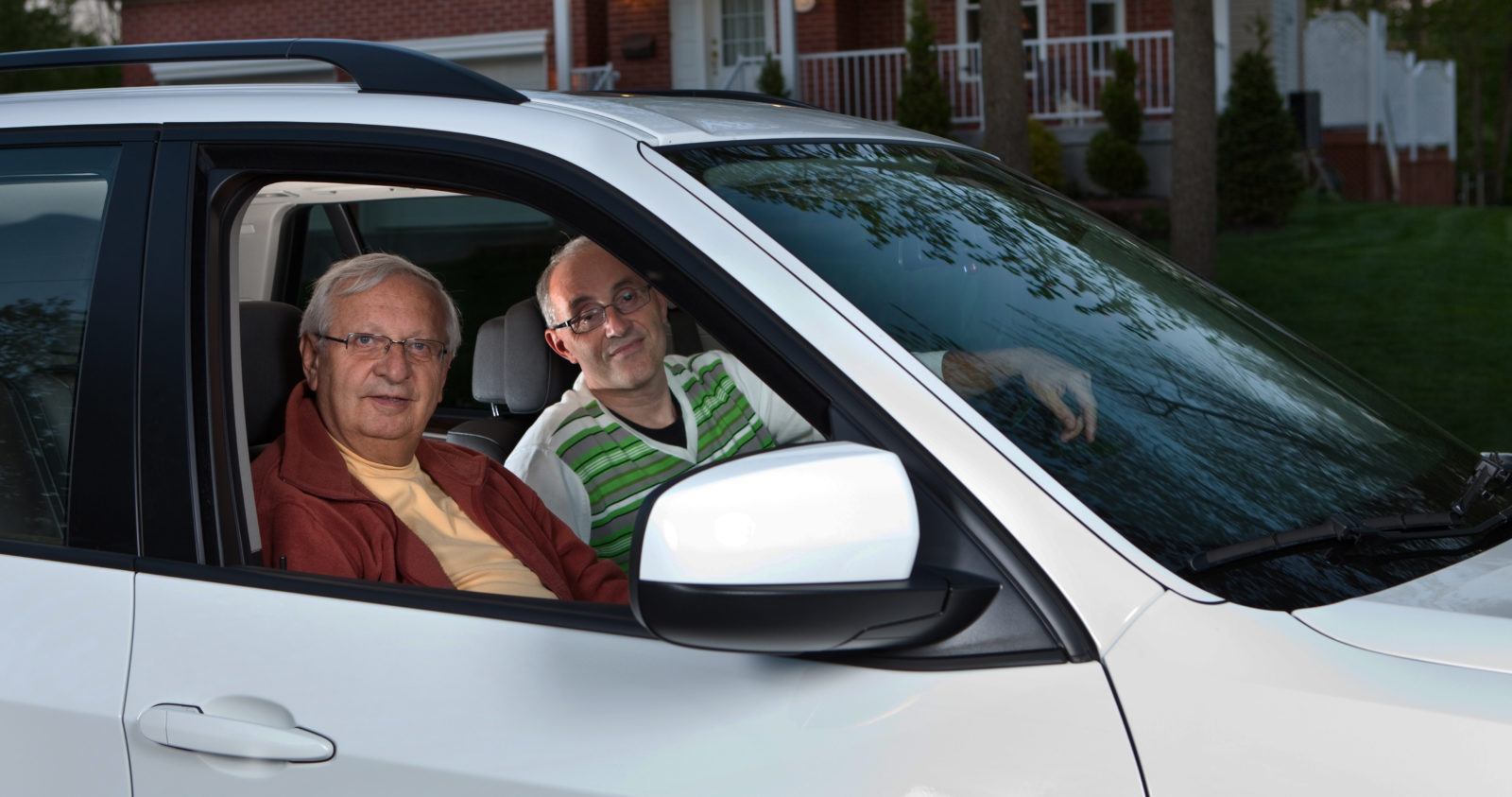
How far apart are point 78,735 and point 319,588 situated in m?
0.34

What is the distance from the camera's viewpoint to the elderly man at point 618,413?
293 cm

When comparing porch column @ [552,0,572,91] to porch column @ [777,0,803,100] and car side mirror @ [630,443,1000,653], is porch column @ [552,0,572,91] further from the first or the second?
car side mirror @ [630,443,1000,653]

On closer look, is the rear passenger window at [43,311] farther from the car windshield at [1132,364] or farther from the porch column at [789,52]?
the porch column at [789,52]

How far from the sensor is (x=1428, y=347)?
9.86m

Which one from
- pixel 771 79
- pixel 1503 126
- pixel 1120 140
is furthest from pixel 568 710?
pixel 1503 126

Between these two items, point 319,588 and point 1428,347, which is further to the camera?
point 1428,347

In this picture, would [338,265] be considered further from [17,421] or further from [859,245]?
[859,245]

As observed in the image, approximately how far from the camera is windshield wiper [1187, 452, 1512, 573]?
159 centimetres

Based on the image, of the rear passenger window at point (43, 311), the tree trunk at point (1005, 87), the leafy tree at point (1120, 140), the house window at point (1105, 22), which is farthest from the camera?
the house window at point (1105, 22)

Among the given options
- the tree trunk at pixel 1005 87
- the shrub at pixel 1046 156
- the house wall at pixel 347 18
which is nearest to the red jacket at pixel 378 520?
the tree trunk at pixel 1005 87

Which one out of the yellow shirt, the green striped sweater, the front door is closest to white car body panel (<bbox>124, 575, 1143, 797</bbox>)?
the yellow shirt

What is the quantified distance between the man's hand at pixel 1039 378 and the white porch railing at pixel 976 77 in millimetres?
16116

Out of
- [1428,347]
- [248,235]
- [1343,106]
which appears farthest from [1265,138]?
[248,235]

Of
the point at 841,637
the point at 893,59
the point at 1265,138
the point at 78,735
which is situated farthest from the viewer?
the point at 893,59
